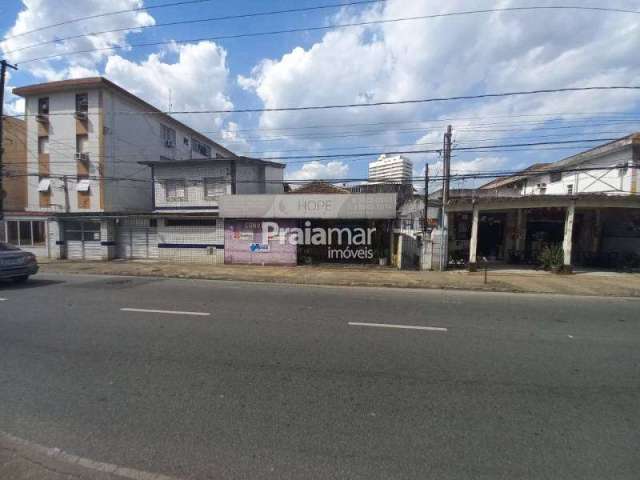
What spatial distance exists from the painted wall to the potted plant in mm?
11878

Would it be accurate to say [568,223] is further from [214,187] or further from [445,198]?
[214,187]

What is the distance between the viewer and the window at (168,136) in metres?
25.5

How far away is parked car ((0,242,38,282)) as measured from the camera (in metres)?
9.51

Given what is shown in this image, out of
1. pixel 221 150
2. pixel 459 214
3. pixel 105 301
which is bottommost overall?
pixel 105 301

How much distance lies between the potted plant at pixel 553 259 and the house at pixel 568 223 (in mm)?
195

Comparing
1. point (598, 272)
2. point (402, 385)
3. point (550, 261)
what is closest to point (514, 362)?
point (402, 385)

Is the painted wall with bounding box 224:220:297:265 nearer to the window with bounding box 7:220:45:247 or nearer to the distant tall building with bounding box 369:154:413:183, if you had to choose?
the distant tall building with bounding box 369:154:413:183

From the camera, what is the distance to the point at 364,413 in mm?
2926

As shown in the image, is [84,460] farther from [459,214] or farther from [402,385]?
[459,214]

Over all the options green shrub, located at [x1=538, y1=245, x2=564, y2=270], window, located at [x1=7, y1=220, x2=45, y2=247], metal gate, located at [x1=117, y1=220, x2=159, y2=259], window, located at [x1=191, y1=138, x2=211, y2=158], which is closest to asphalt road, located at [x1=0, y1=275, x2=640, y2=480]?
green shrub, located at [x1=538, y1=245, x2=564, y2=270]

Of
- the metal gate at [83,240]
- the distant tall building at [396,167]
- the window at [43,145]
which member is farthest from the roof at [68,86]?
the distant tall building at [396,167]

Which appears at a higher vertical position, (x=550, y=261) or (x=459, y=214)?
(x=459, y=214)

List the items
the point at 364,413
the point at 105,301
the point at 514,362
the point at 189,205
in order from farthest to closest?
1. the point at 189,205
2. the point at 105,301
3. the point at 514,362
4. the point at 364,413

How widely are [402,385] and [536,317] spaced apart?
191 inches
